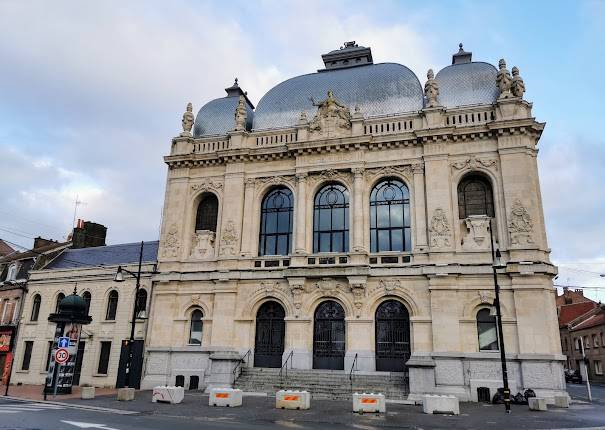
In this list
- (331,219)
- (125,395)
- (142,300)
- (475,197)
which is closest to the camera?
(125,395)

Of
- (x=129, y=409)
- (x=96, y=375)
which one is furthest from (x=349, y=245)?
(x=96, y=375)

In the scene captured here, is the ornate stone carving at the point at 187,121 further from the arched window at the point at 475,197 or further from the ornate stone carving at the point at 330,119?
the arched window at the point at 475,197

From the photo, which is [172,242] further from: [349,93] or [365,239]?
[349,93]

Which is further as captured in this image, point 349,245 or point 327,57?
point 327,57

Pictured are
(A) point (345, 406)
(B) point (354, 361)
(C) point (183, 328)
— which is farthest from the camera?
(C) point (183, 328)

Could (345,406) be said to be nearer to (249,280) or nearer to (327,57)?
(249,280)

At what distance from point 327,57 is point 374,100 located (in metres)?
7.17

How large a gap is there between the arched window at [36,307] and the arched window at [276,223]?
19039mm

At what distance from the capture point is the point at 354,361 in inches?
1030

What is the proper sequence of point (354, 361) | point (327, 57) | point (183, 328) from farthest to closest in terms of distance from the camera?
point (327, 57), point (183, 328), point (354, 361)

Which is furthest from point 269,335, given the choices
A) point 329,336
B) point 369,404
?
point 369,404

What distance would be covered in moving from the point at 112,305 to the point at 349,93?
22032 millimetres

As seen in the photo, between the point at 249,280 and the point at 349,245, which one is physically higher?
the point at 349,245

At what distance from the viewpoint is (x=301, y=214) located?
30.0 m
